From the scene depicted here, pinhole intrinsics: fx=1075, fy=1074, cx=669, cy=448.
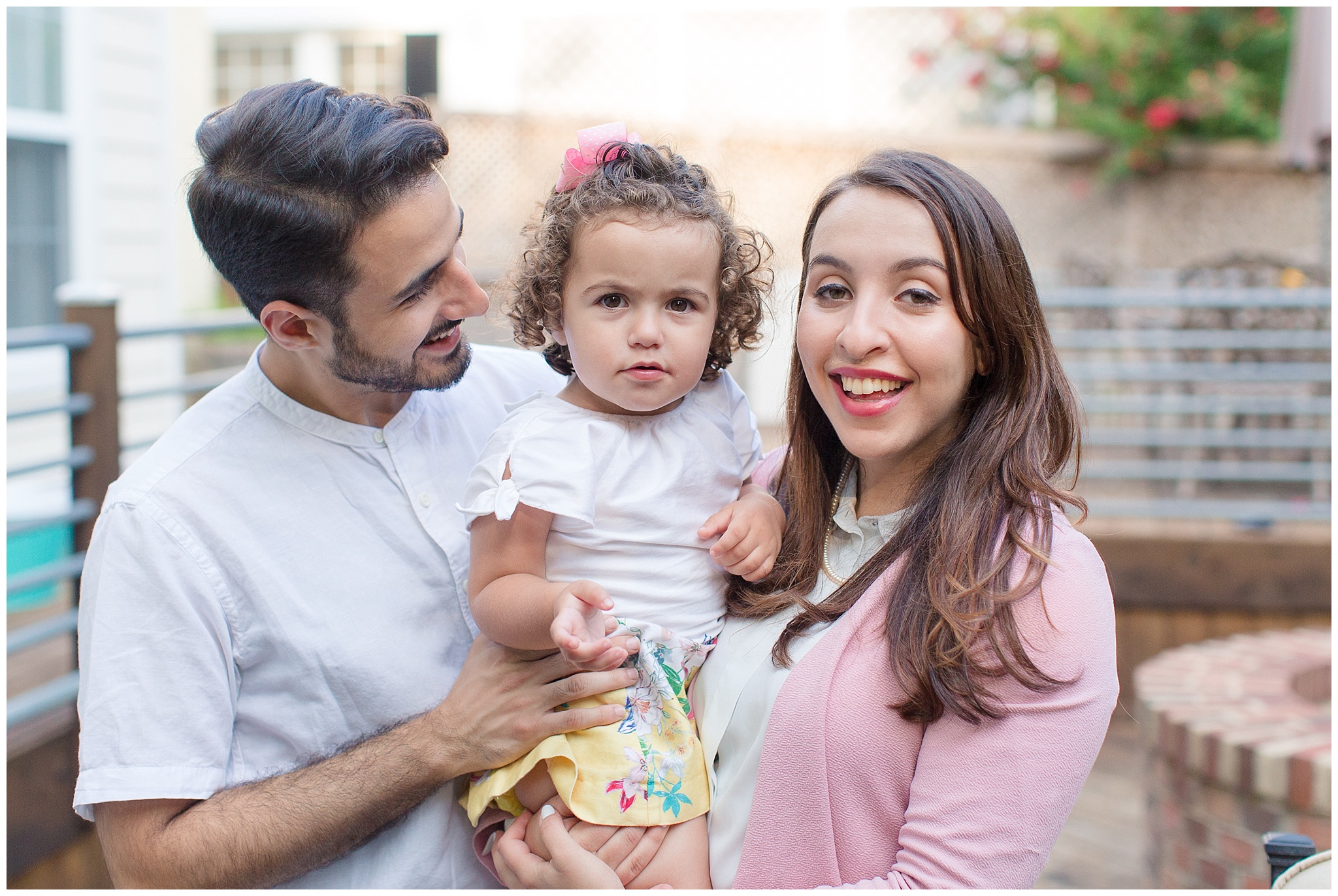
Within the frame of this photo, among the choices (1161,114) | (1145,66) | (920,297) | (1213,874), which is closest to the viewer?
(920,297)

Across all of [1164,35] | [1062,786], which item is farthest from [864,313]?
[1164,35]

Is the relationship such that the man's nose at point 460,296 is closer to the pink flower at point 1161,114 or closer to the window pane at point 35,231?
the window pane at point 35,231

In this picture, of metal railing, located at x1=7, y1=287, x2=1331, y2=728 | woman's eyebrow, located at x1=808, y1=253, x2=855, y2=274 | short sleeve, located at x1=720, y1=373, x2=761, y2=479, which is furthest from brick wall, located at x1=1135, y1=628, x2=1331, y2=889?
woman's eyebrow, located at x1=808, y1=253, x2=855, y2=274

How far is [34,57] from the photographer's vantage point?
223 inches

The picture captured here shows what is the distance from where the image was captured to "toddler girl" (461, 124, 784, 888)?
1.69 meters

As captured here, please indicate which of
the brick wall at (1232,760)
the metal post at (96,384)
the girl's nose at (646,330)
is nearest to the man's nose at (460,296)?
the girl's nose at (646,330)

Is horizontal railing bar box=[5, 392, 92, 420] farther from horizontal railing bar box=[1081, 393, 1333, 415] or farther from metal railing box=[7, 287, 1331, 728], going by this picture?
horizontal railing bar box=[1081, 393, 1333, 415]

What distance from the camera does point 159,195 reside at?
6.83m

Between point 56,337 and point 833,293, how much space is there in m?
2.87

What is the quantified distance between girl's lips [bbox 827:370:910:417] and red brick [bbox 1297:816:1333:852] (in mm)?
2151

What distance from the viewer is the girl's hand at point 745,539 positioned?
179cm

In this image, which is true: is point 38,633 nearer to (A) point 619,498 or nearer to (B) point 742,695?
(A) point 619,498

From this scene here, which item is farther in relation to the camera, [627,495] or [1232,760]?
[1232,760]

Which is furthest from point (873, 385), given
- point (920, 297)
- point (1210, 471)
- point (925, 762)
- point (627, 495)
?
point (1210, 471)
